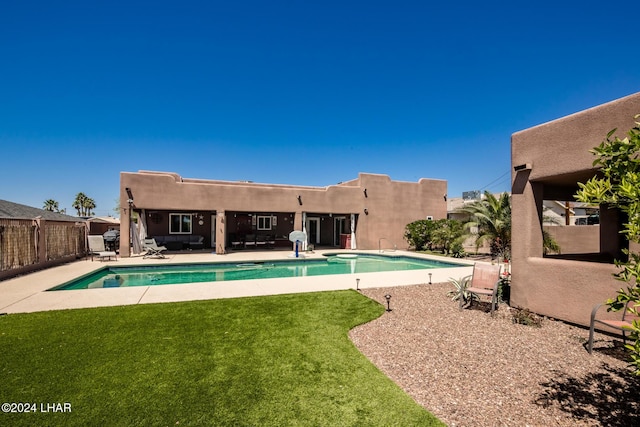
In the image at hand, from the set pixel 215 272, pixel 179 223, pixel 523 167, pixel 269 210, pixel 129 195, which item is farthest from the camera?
pixel 179 223

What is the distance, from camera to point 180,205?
62.0 ft

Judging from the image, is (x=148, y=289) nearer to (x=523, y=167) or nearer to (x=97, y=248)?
(x=97, y=248)

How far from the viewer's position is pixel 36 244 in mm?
12578

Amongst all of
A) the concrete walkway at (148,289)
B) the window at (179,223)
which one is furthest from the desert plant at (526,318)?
the window at (179,223)

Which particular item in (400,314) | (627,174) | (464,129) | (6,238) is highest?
(464,129)

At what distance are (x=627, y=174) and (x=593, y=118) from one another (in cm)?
483

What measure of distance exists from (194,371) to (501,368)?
4.47 meters

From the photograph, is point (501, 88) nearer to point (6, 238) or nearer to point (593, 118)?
point (593, 118)

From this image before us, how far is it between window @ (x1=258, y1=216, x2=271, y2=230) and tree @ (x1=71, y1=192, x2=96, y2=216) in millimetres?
55276

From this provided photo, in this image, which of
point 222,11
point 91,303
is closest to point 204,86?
point 222,11

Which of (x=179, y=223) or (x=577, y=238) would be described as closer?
(x=577, y=238)

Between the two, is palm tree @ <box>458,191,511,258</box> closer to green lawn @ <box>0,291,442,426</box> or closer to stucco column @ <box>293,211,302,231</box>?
stucco column @ <box>293,211,302,231</box>

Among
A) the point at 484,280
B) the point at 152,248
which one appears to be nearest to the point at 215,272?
the point at 152,248

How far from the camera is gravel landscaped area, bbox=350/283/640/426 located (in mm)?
3443
